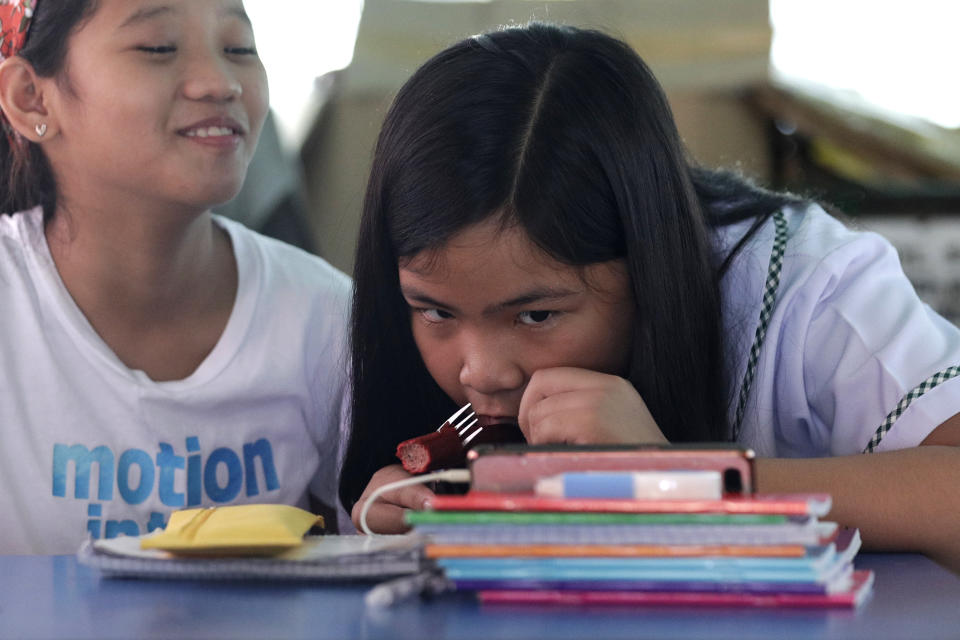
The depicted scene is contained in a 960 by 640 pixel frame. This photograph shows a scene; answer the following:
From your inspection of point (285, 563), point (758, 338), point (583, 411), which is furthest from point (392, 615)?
point (758, 338)

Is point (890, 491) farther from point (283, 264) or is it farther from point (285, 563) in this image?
point (283, 264)

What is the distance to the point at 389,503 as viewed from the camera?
0.99 meters

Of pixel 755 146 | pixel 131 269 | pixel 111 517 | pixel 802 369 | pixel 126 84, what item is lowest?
pixel 111 517

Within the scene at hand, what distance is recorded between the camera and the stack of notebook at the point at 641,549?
24.3 inches

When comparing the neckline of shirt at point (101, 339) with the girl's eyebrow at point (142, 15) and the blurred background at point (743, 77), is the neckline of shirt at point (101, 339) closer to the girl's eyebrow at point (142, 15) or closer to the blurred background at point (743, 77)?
the girl's eyebrow at point (142, 15)

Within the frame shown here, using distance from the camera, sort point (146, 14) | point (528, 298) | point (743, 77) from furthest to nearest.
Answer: point (743, 77) → point (146, 14) → point (528, 298)

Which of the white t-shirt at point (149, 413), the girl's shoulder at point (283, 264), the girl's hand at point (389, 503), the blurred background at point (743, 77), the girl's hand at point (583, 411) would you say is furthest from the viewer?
the blurred background at point (743, 77)

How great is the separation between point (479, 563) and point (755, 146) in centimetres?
311

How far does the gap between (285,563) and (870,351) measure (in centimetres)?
61

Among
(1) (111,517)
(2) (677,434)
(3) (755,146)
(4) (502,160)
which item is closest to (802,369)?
(2) (677,434)

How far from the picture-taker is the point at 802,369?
3.62ft

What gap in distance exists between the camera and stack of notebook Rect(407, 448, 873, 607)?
2.02 ft

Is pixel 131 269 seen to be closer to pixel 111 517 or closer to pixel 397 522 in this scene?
pixel 111 517

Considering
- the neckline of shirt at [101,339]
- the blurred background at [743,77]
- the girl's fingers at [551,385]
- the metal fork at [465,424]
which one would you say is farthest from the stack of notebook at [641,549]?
the blurred background at [743,77]
